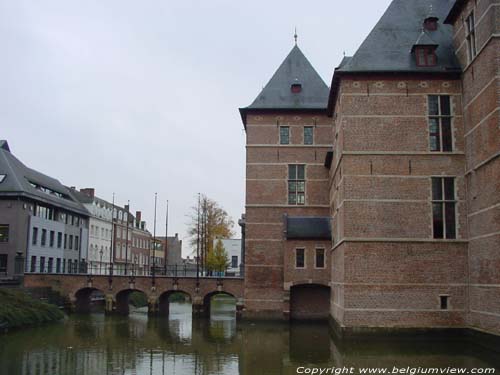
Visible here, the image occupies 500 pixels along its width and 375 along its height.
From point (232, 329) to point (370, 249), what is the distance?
8691 millimetres

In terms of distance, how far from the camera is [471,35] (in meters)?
18.0

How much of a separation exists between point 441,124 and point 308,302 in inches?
464

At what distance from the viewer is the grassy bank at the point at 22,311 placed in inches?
902

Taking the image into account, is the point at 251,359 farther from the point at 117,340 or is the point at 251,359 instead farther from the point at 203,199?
the point at 203,199

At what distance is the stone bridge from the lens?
3059cm

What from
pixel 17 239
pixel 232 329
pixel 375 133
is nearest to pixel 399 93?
pixel 375 133

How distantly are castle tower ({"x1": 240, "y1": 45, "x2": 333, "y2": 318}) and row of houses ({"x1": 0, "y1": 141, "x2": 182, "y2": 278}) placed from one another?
8.42 meters

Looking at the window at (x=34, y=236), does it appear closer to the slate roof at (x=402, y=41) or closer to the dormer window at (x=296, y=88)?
the dormer window at (x=296, y=88)

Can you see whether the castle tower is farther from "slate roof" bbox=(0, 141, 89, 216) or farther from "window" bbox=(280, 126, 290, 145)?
"slate roof" bbox=(0, 141, 89, 216)

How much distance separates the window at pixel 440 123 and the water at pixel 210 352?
21.3ft

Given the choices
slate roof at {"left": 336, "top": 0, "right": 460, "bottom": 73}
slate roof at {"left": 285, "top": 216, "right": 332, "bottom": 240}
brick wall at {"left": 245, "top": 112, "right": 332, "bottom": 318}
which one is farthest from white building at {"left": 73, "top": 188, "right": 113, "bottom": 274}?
slate roof at {"left": 336, "top": 0, "right": 460, "bottom": 73}

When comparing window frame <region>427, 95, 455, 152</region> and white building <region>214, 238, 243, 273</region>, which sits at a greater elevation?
window frame <region>427, 95, 455, 152</region>

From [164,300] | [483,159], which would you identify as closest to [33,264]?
[164,300]

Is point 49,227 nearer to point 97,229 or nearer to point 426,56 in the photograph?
point 97,229
